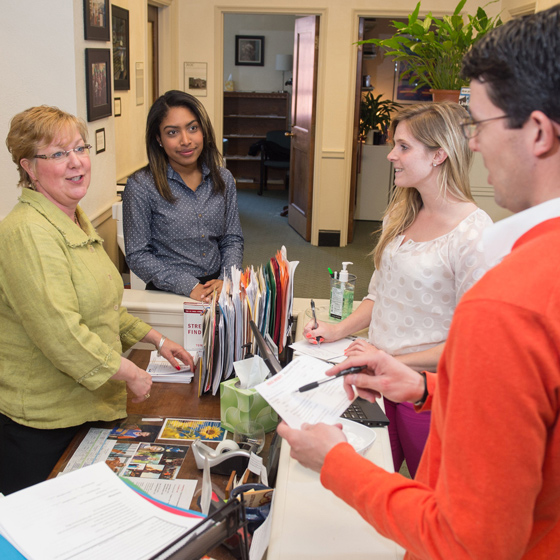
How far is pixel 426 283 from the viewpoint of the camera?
169 cm

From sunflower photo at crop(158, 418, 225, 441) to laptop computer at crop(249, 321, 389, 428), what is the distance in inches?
9.3

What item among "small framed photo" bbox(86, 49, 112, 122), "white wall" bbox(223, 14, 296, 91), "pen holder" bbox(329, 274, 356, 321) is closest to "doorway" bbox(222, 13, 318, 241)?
"white wall" bbox(223, 14, 296, 91)

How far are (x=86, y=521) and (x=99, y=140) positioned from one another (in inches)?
110

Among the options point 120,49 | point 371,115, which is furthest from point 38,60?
point 371,115

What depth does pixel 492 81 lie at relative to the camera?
2.33ft

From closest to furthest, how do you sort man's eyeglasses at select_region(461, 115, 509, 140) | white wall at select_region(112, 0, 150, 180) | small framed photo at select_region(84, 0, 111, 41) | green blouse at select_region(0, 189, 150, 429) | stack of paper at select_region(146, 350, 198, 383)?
man's eyeglasses at select_region(461, 115, 509, 140)
green blouse at select_region(0, 189, 150, 429)
stack of paper at select_region(146, 350, 198, 383)
small framed photo at select_region(84, 0, 111, 41)
white wall at select_region(112, 0, 150, 180)

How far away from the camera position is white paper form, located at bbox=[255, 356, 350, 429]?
1.13m

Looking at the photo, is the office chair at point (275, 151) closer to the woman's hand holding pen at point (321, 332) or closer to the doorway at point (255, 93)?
the doorway at point (255, 93)

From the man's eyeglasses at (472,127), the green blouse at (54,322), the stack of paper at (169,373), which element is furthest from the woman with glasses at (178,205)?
the man's eyeglasses at (472,127)

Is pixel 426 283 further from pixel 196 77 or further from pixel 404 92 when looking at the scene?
pixel 404 92

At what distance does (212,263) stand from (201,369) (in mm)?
762

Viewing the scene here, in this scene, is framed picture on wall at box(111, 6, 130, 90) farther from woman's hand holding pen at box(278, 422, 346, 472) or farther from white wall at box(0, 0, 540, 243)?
woman's hand holding pen at box(278, 422, 346, 472)

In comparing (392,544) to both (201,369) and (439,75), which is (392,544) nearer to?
(201,369)

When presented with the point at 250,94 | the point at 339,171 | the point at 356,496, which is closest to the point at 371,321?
the point at 356,496
